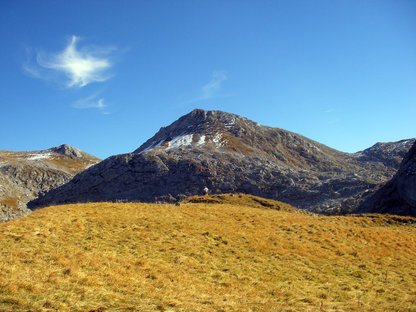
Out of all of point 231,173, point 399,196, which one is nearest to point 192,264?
point 399,196

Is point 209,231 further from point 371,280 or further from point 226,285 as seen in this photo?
point 371,280

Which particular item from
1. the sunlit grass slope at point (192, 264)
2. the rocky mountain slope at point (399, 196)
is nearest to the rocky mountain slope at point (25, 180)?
the sunlit grass slope at point (192, 264)

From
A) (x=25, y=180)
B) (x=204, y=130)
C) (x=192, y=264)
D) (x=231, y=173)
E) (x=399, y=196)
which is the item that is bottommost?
(x=192, y=264)

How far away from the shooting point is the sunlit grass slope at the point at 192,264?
11.9 m

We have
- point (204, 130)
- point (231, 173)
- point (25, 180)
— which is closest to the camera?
point (231, 173)

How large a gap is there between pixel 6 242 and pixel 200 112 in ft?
415

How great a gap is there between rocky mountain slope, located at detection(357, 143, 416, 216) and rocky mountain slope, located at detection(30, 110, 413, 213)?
17.7 feet

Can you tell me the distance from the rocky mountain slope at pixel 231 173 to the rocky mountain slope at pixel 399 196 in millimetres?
5398

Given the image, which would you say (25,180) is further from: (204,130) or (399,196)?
(399,196)

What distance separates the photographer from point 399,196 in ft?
192

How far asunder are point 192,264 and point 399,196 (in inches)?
2245

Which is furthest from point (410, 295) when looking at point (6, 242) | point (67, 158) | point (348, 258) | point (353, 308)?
point (67, 158)

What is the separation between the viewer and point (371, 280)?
58.9 feet

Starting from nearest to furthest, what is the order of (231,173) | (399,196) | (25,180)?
(399,196)
(231,173)
(25,180)
